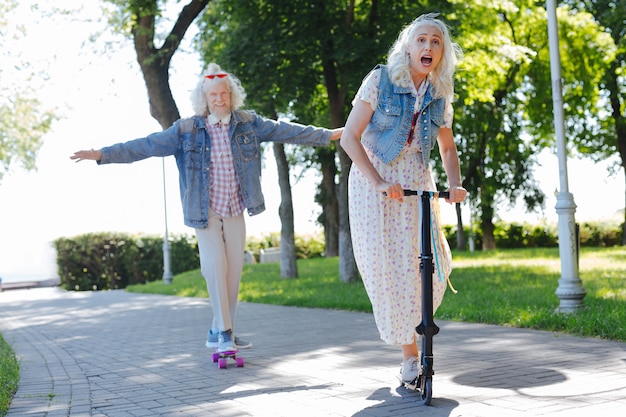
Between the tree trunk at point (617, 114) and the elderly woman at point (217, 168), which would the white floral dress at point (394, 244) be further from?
the tree trunk at point (617, 114)

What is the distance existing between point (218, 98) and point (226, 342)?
193 cm

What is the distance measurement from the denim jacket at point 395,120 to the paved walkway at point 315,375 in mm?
1454

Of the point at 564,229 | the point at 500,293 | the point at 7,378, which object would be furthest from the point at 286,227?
the point at 7,378

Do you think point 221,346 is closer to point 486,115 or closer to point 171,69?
point 171,69

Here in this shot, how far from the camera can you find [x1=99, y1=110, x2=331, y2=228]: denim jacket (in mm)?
6984

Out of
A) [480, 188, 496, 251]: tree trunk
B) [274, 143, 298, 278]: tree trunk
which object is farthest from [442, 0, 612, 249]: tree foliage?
[274, 143, 298, 278]: tree trunk

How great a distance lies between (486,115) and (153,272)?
13909 millimetres

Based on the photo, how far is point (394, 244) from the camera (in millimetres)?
5316

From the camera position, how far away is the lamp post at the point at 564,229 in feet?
29.8

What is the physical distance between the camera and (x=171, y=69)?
2144cm

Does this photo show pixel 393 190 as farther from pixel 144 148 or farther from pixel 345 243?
pixel 345 243

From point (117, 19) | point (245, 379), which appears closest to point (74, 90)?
point (117, 19)

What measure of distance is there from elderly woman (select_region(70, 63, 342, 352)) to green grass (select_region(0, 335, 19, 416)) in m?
1.54

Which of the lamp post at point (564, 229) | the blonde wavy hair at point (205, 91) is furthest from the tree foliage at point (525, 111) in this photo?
the blonde wavy hair at point (205, 91)
